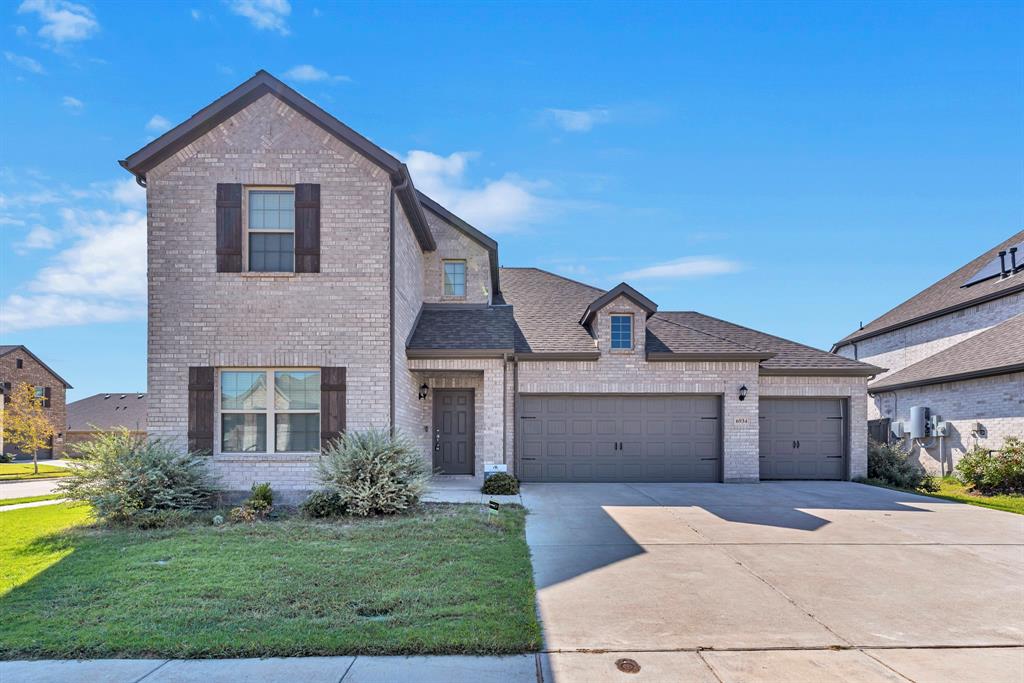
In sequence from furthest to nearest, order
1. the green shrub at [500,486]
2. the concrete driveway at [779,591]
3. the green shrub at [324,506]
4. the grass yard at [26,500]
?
the grass yard at [26,500]
the green shrub at [500,486]
the green shrub at [324,506]
the concrete driveway at [779,591]

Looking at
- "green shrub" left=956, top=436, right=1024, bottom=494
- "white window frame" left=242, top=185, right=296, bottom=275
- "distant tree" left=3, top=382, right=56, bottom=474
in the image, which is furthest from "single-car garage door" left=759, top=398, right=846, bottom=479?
"distant tree" left=3, top=382, right=56, bottom=474

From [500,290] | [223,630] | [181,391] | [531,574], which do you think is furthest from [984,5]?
[181,391]

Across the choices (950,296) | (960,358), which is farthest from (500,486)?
(950,296)

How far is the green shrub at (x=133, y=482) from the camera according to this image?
9.22 m

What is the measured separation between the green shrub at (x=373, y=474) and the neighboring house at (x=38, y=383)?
37.5 meters

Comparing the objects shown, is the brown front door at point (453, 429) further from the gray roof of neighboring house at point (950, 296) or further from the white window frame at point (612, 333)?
the gray roof of neighboring house at point (950, 296)

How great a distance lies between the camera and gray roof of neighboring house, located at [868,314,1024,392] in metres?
15.7

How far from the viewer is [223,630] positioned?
15.8 feet

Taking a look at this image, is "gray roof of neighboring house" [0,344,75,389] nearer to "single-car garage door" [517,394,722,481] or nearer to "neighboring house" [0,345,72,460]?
"neighboring house" [0,345,72,460]

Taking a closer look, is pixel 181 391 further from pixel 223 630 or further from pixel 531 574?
pixel 531 574

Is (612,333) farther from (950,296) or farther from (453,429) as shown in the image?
(950,296)

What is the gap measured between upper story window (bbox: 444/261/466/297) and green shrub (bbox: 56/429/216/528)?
7.62 meters

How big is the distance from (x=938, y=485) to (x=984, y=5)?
37.4 ft

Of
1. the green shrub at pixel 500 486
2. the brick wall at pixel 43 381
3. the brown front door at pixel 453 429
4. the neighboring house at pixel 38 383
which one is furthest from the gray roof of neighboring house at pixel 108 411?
the green shrub at pixel 500 486
